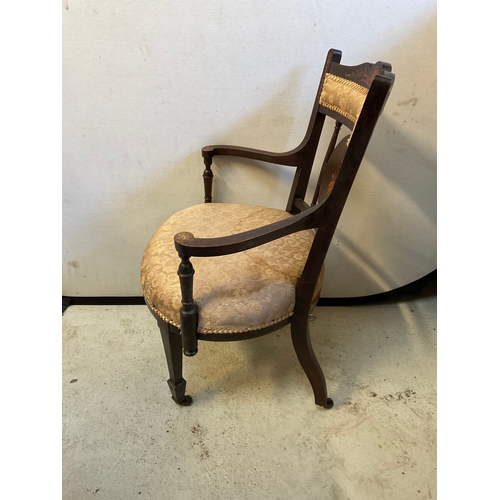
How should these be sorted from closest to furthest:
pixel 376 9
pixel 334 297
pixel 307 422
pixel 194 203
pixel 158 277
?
1. pixel 158 277
2. pixel 376 9
3. pixel 307 422
4. pixel 194 203
5. pixel 334 297

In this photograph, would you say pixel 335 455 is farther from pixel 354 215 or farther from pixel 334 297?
pixel 354 215

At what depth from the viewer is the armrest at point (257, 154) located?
127cm

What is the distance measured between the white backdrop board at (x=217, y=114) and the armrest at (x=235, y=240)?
0.54m

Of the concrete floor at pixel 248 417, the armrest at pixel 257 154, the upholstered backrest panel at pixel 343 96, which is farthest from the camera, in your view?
the armrest at pixel 257 154

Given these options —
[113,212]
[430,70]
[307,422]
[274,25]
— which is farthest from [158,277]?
[430,70]

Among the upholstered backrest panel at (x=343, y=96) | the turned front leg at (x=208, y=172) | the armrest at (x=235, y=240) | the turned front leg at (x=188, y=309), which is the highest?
the upholstered backrest panel at (x=343, y=96)

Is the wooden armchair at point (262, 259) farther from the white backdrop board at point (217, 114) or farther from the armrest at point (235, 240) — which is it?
the white backdrop board at point (217, 114)

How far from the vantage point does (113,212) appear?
147cm

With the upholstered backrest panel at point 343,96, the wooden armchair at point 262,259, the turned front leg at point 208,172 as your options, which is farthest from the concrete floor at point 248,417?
the upholstered backrest panel at point 343,96

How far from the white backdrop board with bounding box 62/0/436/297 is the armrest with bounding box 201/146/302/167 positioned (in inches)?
2.6

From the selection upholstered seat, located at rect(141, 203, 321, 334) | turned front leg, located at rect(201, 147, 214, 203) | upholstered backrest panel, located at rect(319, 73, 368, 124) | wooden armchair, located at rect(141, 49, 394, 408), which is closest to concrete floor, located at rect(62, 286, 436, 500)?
wooden armchair, located at rect(141, 49, 394, 408)


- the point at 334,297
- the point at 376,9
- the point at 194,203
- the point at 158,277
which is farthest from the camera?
the point at 334,297

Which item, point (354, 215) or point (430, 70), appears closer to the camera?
point (430, 70)

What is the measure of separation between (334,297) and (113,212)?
1039mm
